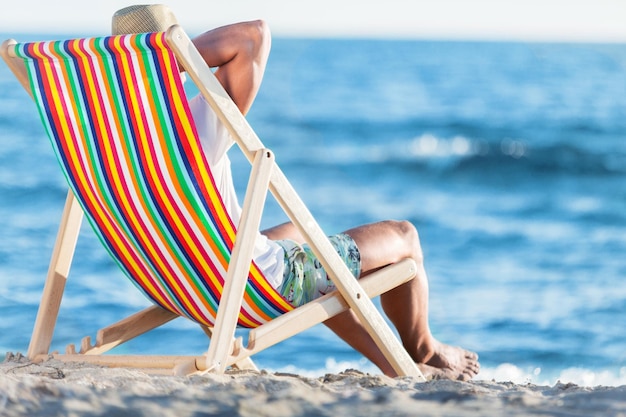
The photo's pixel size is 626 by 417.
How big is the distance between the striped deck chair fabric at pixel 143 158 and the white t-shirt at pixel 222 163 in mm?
93

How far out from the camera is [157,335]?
6418 mm

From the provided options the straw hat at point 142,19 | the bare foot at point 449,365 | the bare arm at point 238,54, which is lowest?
the bare foot at point 449,365

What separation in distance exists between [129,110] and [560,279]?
6714 millimetres

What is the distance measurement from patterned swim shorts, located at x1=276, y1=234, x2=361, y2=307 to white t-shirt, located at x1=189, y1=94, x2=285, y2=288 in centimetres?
4

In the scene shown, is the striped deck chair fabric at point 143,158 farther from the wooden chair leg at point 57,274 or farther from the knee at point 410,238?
the knee at point 410,238

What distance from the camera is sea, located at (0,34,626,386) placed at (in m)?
6.35

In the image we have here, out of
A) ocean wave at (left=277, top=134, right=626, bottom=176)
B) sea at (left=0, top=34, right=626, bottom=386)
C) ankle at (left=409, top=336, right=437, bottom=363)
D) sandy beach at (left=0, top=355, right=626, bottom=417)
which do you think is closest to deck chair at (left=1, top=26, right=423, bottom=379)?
ankle at (left=409, top=336, right=437, bottom=363)

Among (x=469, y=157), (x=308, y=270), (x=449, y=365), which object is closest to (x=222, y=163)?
(x=308, y=270)

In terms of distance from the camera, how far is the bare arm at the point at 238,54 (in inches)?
102

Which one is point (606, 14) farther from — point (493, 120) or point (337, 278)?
point (337, 278)

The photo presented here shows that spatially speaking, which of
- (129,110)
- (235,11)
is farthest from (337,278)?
(235,11)

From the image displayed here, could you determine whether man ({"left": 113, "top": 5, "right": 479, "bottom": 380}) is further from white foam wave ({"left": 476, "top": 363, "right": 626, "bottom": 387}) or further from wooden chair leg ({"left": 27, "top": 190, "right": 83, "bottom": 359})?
white foam wave ({"left": 476, "top": 363, "right": 626, "bottom": 387})

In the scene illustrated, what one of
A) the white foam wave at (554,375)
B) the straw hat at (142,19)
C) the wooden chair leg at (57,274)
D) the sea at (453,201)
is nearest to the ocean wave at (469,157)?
the sea at (453,201)

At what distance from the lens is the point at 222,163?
8.90 feet
